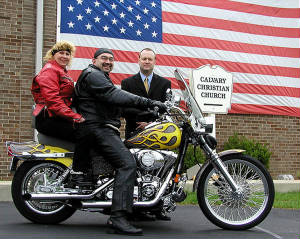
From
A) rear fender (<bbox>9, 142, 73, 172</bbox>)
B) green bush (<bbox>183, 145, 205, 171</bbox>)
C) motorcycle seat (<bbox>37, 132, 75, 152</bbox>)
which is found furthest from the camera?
green bush (<bbox>183, 145, 205, 171</bbox>)

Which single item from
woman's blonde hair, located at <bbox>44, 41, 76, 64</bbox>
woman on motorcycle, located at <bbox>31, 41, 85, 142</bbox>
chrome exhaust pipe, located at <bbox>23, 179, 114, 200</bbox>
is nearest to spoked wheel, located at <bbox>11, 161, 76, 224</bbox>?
chrome exhaust pipe, located at <bbox>23, 179, 114, 200</bbox>

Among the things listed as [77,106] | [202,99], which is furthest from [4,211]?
[202,99]

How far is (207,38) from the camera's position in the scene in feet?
35.6

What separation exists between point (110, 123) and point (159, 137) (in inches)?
20.7

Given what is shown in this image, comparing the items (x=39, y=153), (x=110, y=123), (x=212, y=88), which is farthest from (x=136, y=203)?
(x=212, y=88)

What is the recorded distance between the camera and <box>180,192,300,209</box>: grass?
24.4 ft

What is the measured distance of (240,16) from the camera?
1133cm

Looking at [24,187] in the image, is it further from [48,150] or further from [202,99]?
[202,99]

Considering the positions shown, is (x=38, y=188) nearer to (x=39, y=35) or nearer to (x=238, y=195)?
(x=238, y=195)

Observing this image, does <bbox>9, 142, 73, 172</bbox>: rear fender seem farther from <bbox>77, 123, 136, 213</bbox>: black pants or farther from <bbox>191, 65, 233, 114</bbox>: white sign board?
<bbox>191, 65, 233, 114</bbox>: white sign board

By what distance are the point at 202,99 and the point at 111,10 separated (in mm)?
2733

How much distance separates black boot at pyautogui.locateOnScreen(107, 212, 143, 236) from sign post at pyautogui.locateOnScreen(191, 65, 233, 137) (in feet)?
15.8

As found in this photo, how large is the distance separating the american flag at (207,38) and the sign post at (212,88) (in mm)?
1220

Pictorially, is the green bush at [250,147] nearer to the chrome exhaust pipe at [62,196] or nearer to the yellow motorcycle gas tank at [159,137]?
the yellow motorcycle gas tank at [159,137]
